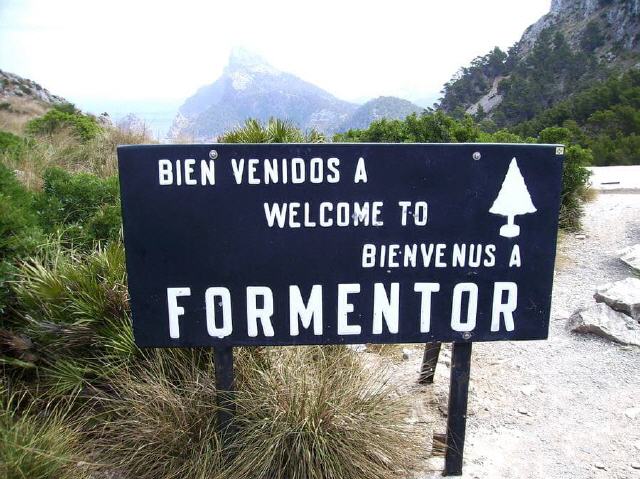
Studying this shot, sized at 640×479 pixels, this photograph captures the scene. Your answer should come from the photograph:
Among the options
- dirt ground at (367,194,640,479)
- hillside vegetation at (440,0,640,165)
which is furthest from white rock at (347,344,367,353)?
hillside vegetation at (440,0,640,165)

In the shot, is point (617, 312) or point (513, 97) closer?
point (617, 312)

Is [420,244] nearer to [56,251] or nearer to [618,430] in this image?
[618,430]

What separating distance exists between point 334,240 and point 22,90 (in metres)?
41.0

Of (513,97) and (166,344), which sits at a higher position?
(513,97)

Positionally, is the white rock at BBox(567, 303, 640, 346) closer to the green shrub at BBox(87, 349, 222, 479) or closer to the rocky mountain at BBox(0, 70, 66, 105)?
the green shrub at BBox(87, 349, 222, 479)

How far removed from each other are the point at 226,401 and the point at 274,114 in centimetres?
682

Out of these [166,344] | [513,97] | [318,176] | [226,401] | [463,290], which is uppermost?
[513,97]

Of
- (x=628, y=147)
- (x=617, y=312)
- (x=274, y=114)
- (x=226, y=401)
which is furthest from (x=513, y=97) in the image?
(x=226, y=401)

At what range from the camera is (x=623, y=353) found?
13.8ft

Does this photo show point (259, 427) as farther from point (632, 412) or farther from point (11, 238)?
point (632, 412)

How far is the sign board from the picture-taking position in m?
2.45

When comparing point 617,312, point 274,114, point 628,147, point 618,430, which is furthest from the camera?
point 628,147

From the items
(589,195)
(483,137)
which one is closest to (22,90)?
(483,137)

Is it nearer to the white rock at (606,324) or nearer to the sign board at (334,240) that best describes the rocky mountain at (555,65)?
the white rock at (606,324)
